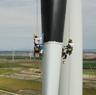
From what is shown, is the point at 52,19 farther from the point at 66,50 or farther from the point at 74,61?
the point at 74,61

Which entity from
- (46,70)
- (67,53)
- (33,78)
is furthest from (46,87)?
(33,78)

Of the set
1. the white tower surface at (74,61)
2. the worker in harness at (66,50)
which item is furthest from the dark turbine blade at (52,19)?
the white tower surface at (74,61)

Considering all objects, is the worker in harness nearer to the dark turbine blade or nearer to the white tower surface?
the dark turbine blade

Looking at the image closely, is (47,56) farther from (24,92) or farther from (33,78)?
(33,78)

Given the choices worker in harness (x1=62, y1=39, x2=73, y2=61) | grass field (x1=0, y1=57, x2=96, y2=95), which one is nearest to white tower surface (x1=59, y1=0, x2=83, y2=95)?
worker in harness (x1=62, y1=39, x2=73, y2=61)

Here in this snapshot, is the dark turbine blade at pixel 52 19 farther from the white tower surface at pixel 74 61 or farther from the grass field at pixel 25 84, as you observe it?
the grass field at pixel 25 84
